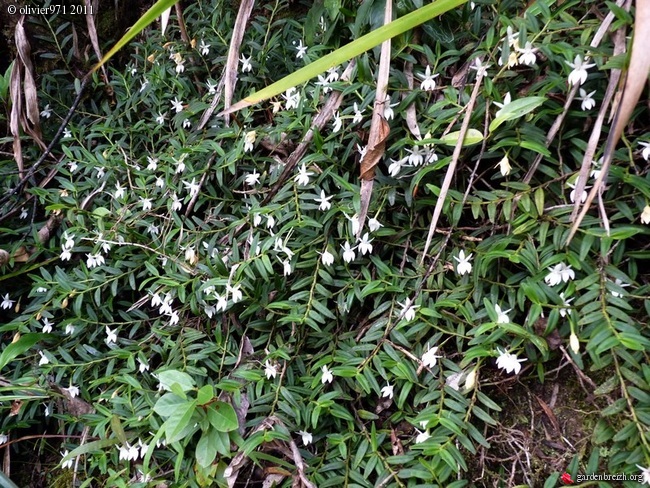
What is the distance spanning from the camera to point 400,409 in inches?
66.5

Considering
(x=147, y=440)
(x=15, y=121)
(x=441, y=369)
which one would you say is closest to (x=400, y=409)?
(x=441, y=369)

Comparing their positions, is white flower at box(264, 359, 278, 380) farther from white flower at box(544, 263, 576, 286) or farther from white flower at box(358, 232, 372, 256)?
white flower at box(544, 263, 576, 286)

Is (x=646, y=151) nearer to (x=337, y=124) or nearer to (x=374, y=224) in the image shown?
(x=374, y=224)

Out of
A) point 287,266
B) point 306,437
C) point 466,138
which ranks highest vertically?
point 466,138

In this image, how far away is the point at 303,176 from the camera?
1938 mm

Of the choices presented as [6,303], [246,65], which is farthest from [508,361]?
[6,303]

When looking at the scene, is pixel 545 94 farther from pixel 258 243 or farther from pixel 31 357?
pixel 31 357

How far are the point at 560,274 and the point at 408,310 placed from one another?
47 cm

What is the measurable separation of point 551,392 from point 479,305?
1.11 feet

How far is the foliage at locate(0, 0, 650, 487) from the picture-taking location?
1.53 metres

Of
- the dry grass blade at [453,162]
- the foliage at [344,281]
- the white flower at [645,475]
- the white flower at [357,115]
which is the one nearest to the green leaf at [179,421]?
the foliage at [344,281]

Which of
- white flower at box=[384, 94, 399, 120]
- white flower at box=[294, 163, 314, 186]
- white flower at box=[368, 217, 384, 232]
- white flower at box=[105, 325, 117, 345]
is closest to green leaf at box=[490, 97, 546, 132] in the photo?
white flower at box=[384, 94, 399, 120]

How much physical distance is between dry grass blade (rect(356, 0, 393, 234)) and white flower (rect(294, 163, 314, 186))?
9.6 inches

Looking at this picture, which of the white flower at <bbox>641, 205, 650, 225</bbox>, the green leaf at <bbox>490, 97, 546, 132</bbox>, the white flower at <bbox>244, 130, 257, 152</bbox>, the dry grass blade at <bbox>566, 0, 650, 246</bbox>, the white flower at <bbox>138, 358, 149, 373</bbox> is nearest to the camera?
the dry grass blade at <bbox>566, 0, 650, 246</bbox>
